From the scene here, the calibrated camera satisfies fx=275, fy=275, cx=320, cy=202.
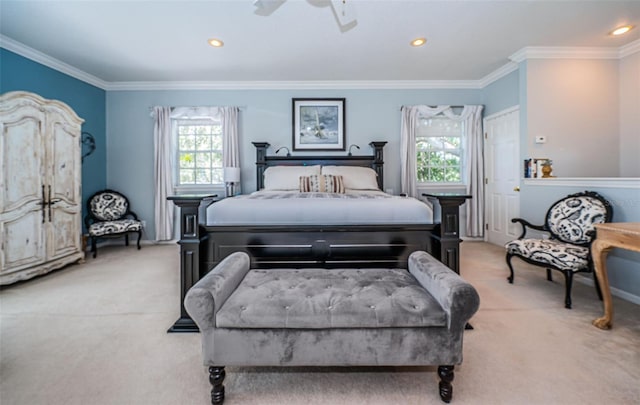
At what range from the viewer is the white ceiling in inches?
105

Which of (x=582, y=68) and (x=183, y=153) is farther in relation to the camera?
(x=183, y=153)

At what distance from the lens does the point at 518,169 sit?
158 inches

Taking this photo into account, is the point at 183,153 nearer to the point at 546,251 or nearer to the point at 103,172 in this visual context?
the point at 103,172

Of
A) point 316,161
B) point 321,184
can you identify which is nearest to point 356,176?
point 321,184

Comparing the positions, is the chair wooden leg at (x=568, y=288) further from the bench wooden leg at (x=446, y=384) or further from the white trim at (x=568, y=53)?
the white trim at (x=568, y=53)

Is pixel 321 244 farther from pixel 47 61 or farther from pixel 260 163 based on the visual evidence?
pixel 47 61

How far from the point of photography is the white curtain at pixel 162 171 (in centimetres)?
464

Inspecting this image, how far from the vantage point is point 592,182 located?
2752mm

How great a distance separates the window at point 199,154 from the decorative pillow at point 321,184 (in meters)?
1.87

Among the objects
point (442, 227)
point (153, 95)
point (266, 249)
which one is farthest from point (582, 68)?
point (153, 95)

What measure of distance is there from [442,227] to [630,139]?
11.9 ft

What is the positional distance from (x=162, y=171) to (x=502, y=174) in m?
5.56

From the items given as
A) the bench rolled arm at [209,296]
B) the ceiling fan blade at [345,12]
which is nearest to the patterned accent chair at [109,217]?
the bench rolled arm at [209,296]

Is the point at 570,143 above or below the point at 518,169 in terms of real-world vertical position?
above
